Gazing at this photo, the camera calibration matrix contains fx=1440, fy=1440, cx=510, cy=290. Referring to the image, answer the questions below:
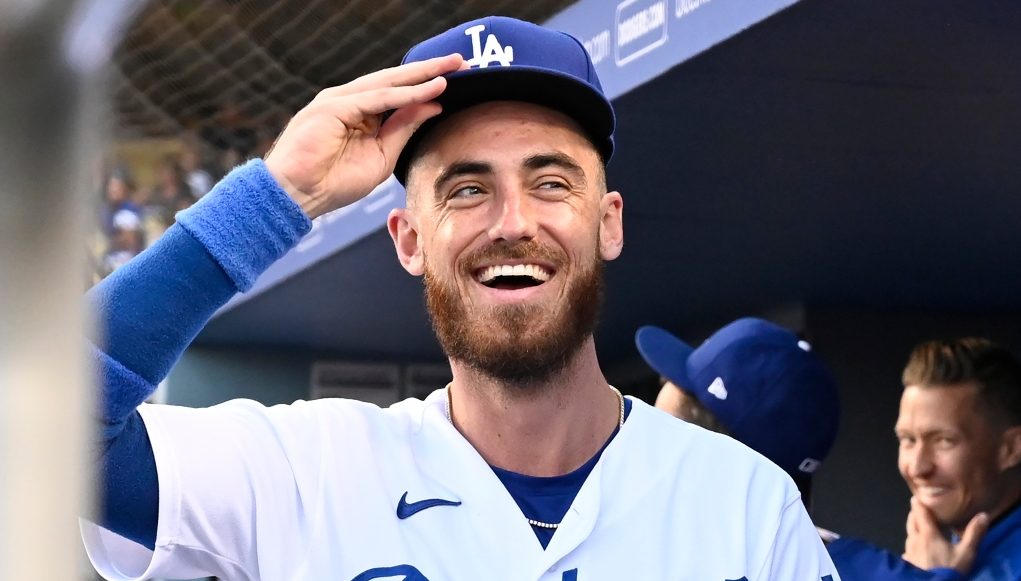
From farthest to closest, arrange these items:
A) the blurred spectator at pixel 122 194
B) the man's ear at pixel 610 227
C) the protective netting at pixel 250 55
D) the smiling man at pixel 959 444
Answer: the blurred spectator at pixel 122 194, the protective netting at pixel 250 55, the smiling man at pixel 959 444, the man's ear at pixel 610 227

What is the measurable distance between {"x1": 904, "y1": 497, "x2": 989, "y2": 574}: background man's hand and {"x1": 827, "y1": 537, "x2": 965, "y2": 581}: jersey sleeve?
60 mm

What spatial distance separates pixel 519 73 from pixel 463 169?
131 mm

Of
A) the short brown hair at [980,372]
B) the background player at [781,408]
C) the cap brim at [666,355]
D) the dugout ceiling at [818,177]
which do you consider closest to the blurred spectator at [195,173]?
the dugout ceiling at [818,177]

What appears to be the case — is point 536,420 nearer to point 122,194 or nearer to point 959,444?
point 959,444

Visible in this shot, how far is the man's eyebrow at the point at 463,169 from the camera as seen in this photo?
170 centimetres

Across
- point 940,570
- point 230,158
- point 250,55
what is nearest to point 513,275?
point 940,570

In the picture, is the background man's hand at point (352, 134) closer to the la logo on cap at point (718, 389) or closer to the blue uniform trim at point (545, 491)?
the blue uniform trim at point (545, 491)

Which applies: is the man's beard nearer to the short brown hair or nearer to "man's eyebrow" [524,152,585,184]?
"man's eyebrow" [524,152,585,184]

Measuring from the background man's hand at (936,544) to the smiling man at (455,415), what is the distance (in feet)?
3.17

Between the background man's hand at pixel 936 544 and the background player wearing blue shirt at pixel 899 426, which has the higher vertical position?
the background player wearing blue shirt at pixel 899 426

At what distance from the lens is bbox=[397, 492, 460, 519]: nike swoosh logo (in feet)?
5.19

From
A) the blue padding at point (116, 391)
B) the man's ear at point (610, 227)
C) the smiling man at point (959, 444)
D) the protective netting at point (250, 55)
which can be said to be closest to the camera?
the blue padding at point (116, 391)

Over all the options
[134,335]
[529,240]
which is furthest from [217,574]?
→ [529,240]

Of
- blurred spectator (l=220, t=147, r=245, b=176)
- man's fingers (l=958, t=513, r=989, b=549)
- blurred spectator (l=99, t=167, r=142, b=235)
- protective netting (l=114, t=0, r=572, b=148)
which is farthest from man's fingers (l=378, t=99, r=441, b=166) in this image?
blurred spectator (l=99, t=167, r=142, b=235)
